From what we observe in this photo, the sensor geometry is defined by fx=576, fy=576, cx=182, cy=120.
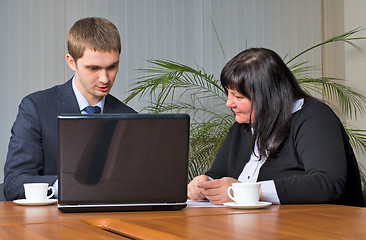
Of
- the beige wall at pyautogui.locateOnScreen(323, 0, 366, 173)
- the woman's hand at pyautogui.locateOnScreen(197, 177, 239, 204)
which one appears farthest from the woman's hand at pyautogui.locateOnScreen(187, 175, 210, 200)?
the beige wall at pyautogui.locateOnScreen(323, 0, 366, 173)

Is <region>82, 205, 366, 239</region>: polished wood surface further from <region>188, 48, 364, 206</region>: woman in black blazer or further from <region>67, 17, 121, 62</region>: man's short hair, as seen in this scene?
<region>67, 17, 121, 62</region>: man's short hair

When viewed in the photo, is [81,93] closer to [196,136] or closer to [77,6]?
[196,136]

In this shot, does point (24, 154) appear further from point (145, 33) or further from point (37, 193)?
point (145, 33)

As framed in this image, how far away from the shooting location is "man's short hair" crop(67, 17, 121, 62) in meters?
2.27

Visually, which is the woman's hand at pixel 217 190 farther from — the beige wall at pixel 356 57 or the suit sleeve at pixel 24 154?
the beige wall at pixel 356 57

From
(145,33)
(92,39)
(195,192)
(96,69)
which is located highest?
(145,33)

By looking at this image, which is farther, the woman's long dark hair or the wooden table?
the woman's long dark hair

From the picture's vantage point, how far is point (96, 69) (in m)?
2.28

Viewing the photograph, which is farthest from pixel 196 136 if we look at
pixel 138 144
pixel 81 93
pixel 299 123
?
pixel 138 144

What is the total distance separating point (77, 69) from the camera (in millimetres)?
2336

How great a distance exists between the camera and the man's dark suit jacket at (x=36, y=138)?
86.6 inches

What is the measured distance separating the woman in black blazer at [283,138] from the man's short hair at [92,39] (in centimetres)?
47

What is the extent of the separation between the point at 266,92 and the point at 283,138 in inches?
7.3

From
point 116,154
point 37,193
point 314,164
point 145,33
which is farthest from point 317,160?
point 145,33
